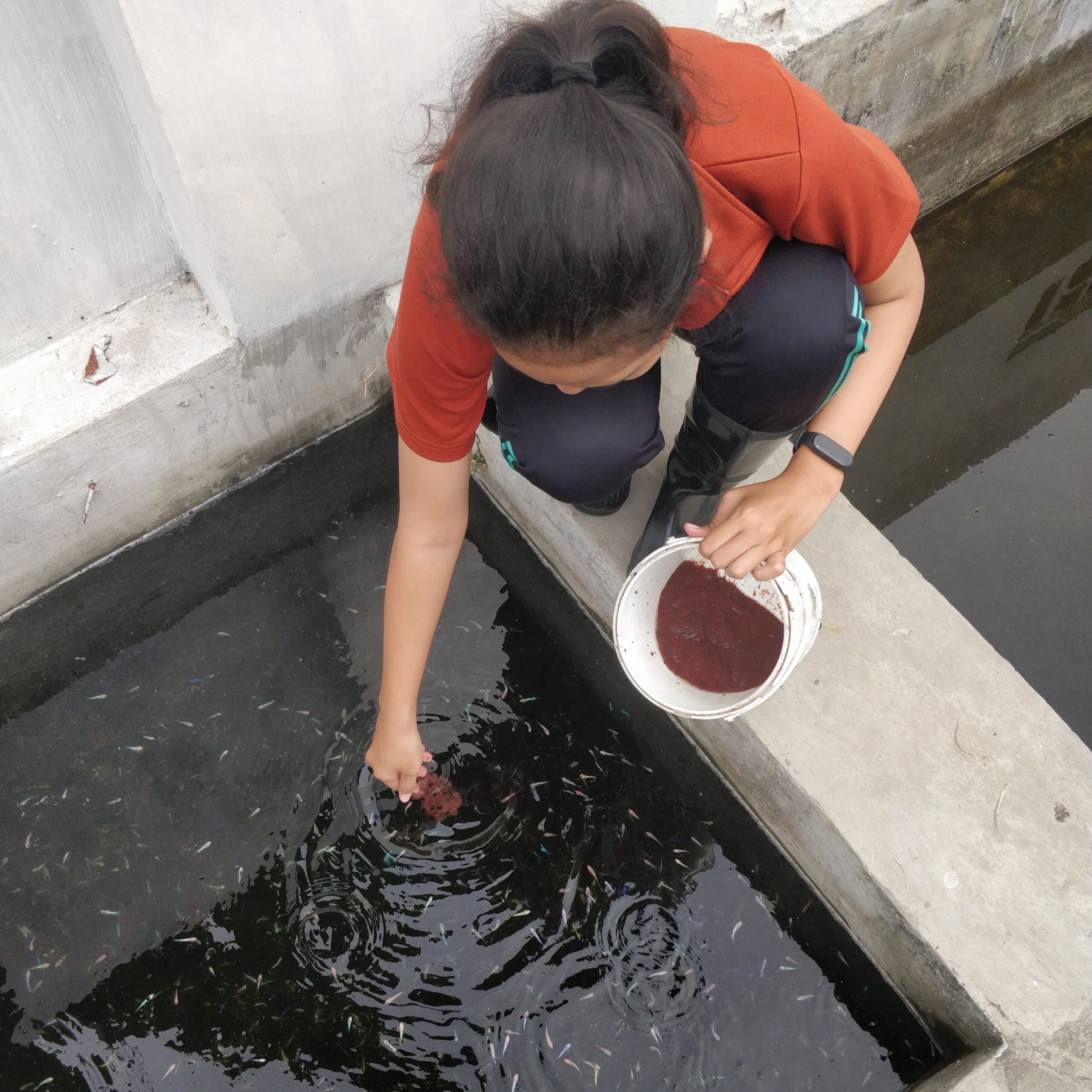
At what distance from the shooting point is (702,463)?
1877 mm

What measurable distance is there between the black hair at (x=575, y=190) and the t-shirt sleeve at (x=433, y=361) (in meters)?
0.15

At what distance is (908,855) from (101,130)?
2.21m

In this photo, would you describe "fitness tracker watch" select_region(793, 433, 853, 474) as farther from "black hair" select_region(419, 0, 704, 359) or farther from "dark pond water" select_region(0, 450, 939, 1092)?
"dark pond water" select_region(0, 450, 939, 1092)

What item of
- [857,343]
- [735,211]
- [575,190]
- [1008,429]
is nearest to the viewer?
[575,190]

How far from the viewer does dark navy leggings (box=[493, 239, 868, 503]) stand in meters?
1.48

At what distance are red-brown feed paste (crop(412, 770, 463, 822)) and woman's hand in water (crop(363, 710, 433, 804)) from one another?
0.40 m

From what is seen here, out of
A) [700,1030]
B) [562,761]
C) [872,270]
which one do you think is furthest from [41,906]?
[872,270]

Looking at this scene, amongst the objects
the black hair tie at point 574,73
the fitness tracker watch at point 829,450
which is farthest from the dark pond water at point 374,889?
the black hair tie at point 574,73

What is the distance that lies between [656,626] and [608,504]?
0.33m

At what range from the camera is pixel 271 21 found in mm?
1688

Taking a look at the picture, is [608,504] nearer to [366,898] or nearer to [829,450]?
[829,450]

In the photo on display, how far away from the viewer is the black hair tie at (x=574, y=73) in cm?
103

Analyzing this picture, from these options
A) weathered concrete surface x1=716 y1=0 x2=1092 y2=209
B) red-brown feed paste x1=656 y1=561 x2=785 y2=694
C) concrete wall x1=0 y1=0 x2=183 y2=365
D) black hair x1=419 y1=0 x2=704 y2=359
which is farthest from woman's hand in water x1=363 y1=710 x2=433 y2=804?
weathered concrete surface x1=716 y1=0 x2=1092 y2=209

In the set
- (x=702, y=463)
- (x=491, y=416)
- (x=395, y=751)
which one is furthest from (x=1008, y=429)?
(x=395, y=751)
